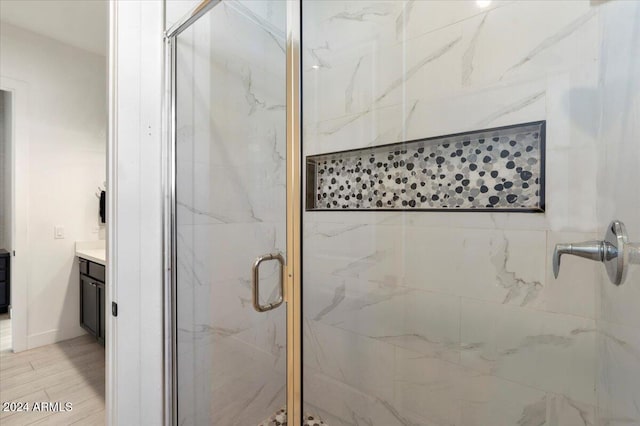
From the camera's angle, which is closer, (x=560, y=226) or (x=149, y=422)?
(x=560, y=226)

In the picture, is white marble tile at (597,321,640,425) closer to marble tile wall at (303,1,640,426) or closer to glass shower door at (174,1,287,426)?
marble tile wall at (303,1,640,426)

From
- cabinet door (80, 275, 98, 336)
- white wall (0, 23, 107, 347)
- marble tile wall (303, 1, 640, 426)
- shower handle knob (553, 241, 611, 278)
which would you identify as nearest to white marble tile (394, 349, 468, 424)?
marble tile wall (303, 1, 640, 426)

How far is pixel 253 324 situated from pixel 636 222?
1.13m

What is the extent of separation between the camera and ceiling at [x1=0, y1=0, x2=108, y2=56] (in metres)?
2.32

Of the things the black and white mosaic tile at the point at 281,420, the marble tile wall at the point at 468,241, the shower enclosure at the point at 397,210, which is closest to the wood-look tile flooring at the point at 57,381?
the shower enclosure at the point at 397,210

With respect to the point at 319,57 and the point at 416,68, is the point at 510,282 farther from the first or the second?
the point at 319,57

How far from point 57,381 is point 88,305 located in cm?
67

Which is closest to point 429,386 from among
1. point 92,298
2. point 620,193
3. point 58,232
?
point 620,193

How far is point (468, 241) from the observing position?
1180mm

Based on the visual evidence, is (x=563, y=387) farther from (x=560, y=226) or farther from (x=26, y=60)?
(x=26, y=60)

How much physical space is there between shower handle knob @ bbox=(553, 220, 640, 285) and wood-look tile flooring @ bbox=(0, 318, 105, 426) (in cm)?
238

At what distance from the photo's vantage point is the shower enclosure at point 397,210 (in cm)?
94

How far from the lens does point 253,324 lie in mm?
1204

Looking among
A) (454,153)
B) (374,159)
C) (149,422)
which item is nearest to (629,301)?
(454,153)
